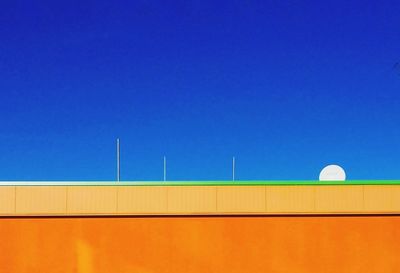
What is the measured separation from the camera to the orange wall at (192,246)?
13.4 meters

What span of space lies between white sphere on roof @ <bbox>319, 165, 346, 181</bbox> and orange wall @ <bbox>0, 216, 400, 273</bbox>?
1495 millimetres

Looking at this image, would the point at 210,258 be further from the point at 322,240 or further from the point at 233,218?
the point at 322,240

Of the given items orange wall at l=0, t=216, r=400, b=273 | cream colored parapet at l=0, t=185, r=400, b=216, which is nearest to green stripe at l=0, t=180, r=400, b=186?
cream colored parapet at l=0, t=185, r=400, b=216

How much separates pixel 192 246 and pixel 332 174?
399cm

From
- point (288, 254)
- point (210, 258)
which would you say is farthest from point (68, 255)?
point (288, 254)

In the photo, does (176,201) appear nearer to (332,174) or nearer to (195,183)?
(195,183)

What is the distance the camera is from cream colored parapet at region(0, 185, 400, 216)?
13469mm

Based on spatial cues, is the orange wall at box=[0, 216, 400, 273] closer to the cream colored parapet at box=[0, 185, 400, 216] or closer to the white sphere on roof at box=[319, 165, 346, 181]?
the cream colored parapet at box=[0, 185, 400, 216]

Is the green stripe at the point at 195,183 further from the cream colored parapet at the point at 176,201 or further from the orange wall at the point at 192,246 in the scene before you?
the orange wall at the point at 192,246

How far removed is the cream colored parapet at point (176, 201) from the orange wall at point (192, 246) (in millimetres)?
207

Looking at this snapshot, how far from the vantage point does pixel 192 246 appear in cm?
1345

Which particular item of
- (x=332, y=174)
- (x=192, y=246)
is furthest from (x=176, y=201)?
(x=332, y=174)

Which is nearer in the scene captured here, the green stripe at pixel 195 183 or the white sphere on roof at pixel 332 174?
the green stripe at pixel 195 183

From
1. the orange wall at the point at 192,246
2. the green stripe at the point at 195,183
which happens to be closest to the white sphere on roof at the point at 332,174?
the green stripe at the point at 195,183
